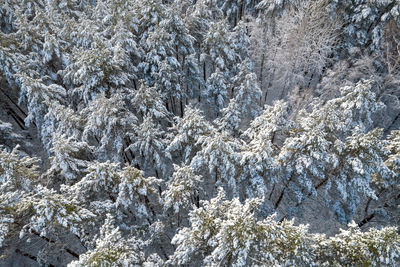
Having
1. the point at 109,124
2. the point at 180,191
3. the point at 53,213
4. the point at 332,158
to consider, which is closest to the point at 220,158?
the point at 180,191

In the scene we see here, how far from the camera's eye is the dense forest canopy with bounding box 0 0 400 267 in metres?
9.38

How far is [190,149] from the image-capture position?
46.0 feet

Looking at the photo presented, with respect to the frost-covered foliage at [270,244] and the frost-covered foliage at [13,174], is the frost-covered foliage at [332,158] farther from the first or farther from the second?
the frost-covered foliage at [13,174]

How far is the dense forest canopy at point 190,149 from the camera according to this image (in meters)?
9.38

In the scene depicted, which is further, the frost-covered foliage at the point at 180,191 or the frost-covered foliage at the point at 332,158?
the frost-covered foliage at the point at 332,158

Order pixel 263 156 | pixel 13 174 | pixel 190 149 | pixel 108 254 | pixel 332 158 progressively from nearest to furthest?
pixel 108 254 → pixel 13 174 → pixel 263 156 → pixel 332 158 → pixel 190 149

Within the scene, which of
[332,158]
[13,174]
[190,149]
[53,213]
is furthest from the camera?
[190,149]

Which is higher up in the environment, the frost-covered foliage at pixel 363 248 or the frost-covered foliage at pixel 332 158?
the frost-covered foliage at pixel 332 158

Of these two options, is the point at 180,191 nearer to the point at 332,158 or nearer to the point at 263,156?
the point at 263,156

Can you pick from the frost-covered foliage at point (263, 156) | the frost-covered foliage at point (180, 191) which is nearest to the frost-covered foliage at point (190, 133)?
the frost-covered foliage at point (180, 191)

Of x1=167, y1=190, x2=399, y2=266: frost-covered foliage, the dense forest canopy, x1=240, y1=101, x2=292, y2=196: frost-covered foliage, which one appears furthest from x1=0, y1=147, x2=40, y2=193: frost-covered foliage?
x1=240, y1=101, x2=292, y2=196: frost-covered foliage

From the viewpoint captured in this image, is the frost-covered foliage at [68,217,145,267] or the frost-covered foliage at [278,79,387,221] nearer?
the frost-covered foliage at [68,217,145,267]

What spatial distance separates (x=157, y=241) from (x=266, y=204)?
6.74 m

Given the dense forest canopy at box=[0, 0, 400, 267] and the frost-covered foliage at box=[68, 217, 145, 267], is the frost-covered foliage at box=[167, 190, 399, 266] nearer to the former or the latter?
the dense forest canopy at box=[0, 0, 400, 267]
